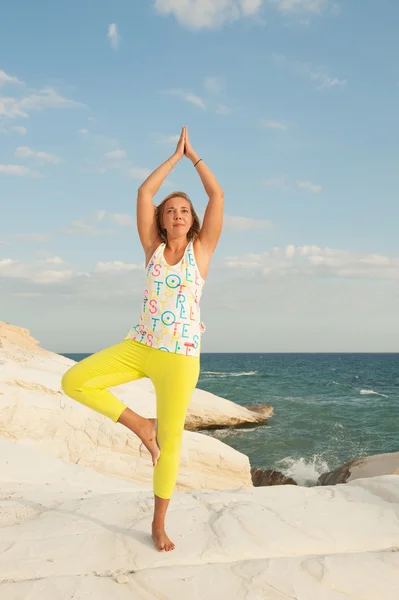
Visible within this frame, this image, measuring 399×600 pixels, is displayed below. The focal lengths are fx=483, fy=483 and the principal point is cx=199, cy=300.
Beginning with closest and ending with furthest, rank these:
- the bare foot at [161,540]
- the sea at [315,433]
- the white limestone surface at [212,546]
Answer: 1. the white limestone surface at [212,546]
2. the bare foot at [161,540]
3. the sea at [315,433]

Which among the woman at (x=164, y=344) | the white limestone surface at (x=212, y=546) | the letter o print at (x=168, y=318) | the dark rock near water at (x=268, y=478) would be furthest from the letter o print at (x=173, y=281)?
the dark rock near water at (x=268, y=478)

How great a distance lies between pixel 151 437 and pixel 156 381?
1.64 ft

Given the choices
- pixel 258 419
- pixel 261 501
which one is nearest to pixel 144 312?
pixel 261 501

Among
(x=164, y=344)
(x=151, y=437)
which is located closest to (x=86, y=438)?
(x=151, y=437)

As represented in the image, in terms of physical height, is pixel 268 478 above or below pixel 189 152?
below

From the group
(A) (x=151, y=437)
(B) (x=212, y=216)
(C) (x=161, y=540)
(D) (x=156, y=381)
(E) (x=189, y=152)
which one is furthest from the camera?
(E) (x=189, y=152)

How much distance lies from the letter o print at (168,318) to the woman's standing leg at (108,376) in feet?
0.89

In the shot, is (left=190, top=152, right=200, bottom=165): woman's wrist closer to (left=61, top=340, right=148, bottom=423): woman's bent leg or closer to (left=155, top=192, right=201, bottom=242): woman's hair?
(left=155, top=192, right=201, bottom=242): woman's hair

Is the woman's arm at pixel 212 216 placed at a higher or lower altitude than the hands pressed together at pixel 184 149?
lower

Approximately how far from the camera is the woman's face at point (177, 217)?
4.02 metres

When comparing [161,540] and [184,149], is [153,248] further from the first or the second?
[161,540]

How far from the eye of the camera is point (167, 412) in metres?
3.86

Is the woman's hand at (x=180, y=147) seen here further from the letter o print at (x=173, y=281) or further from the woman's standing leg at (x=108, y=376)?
the woman's standing leg at (x=108, y=376)

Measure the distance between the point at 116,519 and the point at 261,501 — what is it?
142 cm
